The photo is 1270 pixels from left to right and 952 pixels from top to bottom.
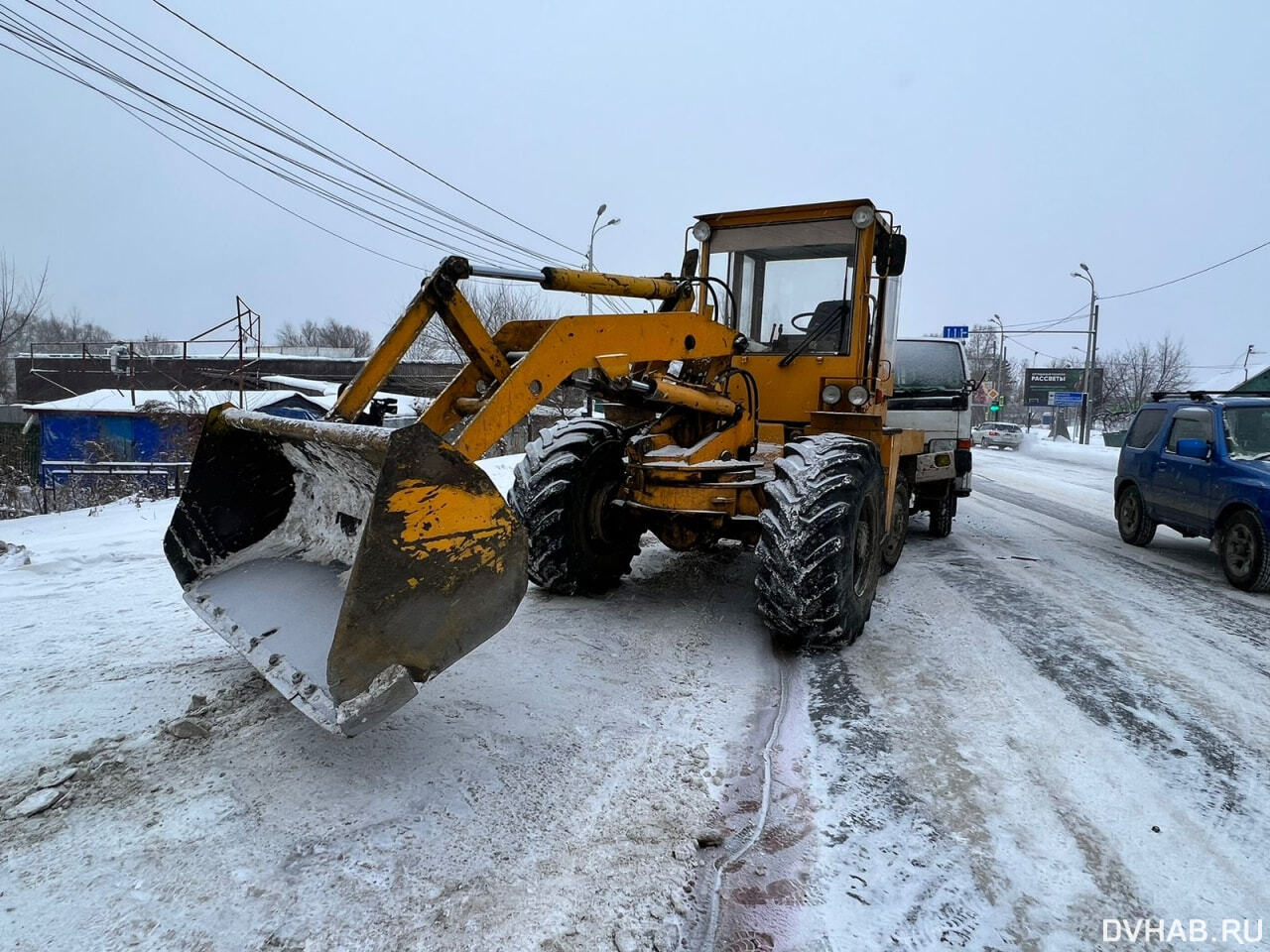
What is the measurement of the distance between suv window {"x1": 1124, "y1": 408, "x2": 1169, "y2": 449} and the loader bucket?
26.7 ft

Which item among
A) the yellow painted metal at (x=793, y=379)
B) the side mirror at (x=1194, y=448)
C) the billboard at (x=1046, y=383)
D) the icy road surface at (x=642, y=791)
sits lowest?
the icy road surface at (x=642, y=791)

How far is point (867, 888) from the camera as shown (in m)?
2.32

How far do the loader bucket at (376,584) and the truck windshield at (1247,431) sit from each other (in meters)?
7.03

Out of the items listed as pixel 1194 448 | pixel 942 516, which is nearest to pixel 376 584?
pixel 1194 448

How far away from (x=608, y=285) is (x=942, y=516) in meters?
6.00

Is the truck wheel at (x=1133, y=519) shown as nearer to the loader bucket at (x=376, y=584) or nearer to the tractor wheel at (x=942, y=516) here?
the tractor wheel at (x=942, y=516)

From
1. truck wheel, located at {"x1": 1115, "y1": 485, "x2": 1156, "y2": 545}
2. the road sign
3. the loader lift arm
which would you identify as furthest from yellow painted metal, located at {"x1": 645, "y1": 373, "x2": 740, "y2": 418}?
the road sign

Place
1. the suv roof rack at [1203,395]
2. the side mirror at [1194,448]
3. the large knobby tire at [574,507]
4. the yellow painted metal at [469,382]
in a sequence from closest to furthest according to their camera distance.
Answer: the yellow painted metal at [469,382], the large knobby tire at [574,507], the side mirror at [1194,448], the suv roof rack at [1203,395]

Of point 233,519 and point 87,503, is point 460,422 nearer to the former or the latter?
point 233,519

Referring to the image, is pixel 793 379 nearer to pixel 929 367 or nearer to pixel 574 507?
pixel 574 507

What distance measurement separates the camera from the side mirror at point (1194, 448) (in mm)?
6730

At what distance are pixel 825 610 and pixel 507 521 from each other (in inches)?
79.9

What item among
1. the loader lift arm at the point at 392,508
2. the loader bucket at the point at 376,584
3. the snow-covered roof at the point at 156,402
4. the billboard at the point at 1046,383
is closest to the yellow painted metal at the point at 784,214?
the loader lift arm at the point at 392,508

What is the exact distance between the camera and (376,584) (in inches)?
98.7
